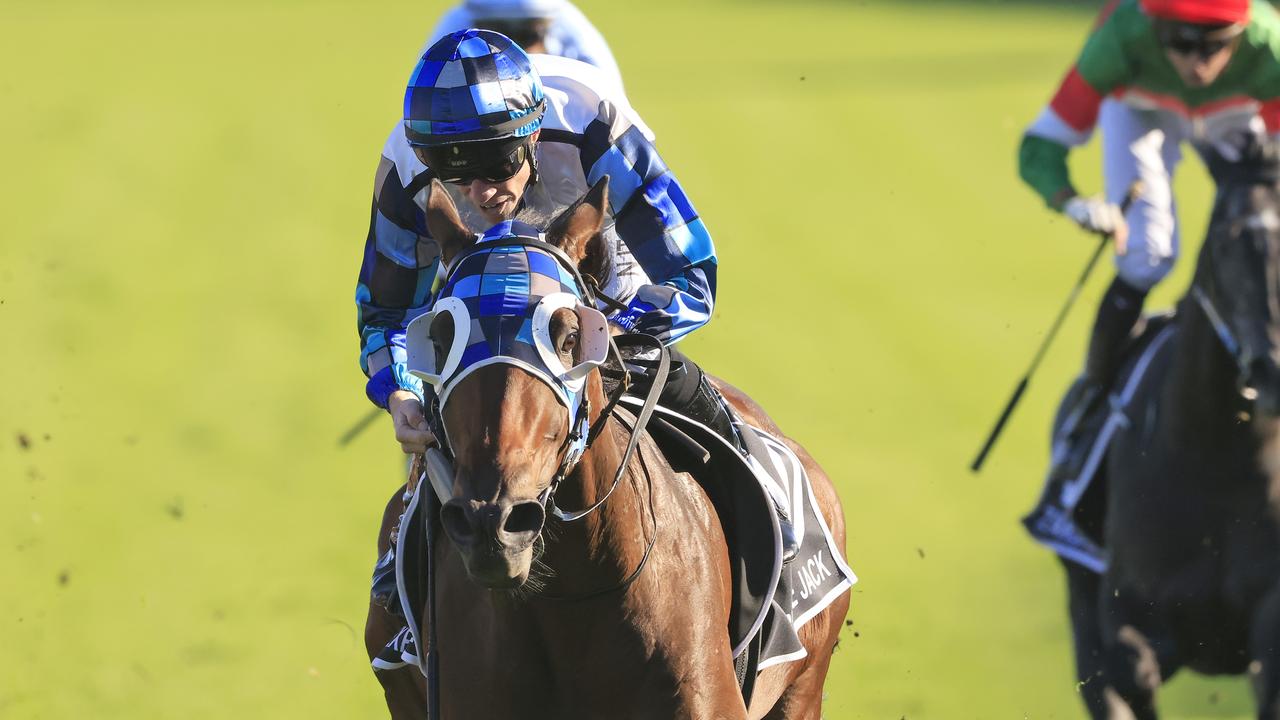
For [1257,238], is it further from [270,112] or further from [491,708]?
[270,112]

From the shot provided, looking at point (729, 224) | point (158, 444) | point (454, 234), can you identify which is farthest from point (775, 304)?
point (454, 234)

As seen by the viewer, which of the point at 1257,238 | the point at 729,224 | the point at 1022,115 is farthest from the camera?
the point at 1022,115

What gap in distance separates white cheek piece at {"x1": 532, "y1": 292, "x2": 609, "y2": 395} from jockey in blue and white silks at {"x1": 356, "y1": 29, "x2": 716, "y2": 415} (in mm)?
268

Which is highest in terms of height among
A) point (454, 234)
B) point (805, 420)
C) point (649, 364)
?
point (454, 234)

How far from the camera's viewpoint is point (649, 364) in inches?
139

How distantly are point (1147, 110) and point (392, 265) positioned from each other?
3463 millimetres

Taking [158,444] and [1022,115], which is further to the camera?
[1022,115]

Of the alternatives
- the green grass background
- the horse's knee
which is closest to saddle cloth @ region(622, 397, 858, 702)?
the horse's knee

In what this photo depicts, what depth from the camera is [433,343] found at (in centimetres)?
286

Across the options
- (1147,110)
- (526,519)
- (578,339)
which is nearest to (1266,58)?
(1147,110)

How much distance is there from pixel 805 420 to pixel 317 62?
7.13m

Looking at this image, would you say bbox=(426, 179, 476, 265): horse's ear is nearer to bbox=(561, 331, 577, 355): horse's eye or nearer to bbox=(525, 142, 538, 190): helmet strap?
bbox=(561, 331, 577, 355): horse's eye

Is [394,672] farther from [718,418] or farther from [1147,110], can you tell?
[1147,110]

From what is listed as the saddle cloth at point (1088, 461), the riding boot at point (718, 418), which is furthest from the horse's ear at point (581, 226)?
the saddle cloth at point (1088, 461)
